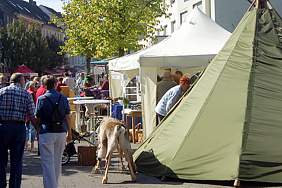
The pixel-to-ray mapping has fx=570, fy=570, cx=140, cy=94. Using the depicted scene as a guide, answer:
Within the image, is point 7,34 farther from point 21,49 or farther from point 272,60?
point 272,60

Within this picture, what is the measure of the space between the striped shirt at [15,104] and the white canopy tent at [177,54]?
5877 millimetres

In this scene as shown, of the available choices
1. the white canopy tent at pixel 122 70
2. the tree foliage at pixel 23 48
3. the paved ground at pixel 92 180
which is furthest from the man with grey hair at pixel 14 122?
the tree foliage at pixel 23 48

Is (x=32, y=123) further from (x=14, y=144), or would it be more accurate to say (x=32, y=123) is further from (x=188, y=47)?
(x=188, y=47)

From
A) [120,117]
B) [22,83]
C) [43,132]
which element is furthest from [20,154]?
[120,117]

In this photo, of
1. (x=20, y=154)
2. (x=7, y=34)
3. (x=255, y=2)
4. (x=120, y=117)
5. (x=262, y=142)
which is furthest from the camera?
(x=7, y=34)

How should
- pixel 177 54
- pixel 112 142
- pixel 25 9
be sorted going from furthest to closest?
pixel 25 9 < pixel 177 54 < pixel 112 142

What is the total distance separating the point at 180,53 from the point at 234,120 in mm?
4438

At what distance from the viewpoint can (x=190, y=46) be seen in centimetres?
1475

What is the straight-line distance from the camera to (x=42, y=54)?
70.6 meters

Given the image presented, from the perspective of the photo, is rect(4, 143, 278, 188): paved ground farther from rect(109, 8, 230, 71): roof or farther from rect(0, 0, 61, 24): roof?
rect(0, 0, 61, 24): roof

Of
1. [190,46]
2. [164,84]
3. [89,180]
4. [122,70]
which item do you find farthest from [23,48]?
[89,180]

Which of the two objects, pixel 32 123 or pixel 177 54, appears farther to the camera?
pixel 177 54

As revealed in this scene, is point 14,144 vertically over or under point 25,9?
under

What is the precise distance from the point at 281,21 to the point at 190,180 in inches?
147
